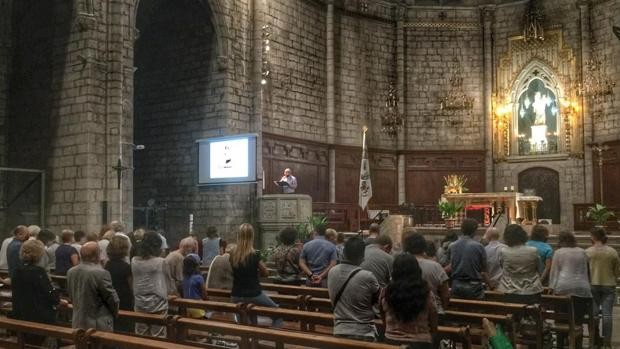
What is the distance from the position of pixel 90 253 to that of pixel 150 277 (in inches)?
40.6

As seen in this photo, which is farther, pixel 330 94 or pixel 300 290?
pixel 330 94

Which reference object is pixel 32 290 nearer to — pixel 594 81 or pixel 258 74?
pixel 258 74

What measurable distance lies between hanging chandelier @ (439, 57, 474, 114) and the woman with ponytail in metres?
19.9

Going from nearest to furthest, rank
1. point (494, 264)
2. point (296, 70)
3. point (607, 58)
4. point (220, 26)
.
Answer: point (494, 264)
point (220, 26)
point (296, 70)
point (607, 58)

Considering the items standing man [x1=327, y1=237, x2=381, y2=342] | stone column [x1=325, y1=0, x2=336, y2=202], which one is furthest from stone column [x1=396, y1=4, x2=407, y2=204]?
standing man [x1=327, y1=237, x2=381, y2=342]

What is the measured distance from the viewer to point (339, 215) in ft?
64.1

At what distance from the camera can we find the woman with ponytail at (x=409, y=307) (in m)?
4.46

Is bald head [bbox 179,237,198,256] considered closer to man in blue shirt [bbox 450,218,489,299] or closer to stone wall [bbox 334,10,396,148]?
man in blue shirt [bbox 450,218,489,299]

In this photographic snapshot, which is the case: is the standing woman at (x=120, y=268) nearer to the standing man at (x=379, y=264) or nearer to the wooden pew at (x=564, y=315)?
→ the standing man at (x=379, y=264)

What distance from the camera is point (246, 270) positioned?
659 centimetres

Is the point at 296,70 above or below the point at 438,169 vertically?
above

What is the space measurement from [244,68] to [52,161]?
600 cm

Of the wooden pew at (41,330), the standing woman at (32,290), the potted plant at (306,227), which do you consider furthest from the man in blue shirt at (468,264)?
the potted plant at (306,227)

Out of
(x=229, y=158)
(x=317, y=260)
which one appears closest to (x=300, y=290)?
(x=317, y=260)
